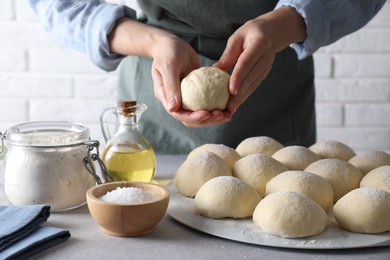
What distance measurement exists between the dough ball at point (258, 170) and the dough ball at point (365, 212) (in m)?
0.13

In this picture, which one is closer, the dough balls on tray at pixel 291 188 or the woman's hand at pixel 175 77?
the dough balls on tray at pixel 291 188

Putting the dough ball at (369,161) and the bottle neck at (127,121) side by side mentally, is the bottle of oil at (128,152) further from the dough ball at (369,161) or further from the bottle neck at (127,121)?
the dough ball at (369,161)

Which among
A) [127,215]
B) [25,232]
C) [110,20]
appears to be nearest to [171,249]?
[127,215]

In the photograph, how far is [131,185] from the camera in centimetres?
84

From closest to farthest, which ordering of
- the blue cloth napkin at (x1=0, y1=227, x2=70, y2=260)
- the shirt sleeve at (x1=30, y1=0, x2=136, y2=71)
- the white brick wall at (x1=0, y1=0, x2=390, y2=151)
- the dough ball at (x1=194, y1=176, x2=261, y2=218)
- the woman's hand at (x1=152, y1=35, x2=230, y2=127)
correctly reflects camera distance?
the blue cloth napkin at (x1=0, y1=227, x2=70, y2=260) < the dough ball at (x1=194, y1=176, x2=261, y2=218) < the woman's hand at (x1=152, y1=35, x2=230, y2=127) < the shirt sleeve at (x1=30, y1=0, x2=136, y2=71) < the white brick wall at (x1=0, y1=0, x2=390, y2=151)

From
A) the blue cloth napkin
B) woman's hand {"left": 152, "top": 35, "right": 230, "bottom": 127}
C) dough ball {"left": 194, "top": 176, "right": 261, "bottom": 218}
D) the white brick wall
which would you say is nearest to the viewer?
the blue cloth napkin

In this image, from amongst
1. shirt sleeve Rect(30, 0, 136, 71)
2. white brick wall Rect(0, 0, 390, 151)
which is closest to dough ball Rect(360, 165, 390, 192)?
shirt sleeve Rect(30, 0, 136, 71)

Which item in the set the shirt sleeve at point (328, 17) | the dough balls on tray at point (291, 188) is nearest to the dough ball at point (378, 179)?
the dough balls on tray at point (291, 188)

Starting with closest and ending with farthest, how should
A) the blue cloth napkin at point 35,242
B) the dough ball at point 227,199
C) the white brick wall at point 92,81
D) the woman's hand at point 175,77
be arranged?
1. the blue cloth napkin at point 35,242
2. the dough ball at point 227,199
3. the woman's hand at point 175,77
4. the white brick wall at point 92,81

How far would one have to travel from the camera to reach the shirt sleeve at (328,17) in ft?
3.65

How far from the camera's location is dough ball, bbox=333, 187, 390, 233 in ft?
2.55

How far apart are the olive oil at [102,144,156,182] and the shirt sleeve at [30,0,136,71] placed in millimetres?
296

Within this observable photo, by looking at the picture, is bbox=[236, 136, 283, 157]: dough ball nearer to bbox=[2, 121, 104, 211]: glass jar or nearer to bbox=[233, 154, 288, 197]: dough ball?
bbox=[233, 154, 288, 197]: dough ball

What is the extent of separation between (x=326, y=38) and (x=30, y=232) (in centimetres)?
66
